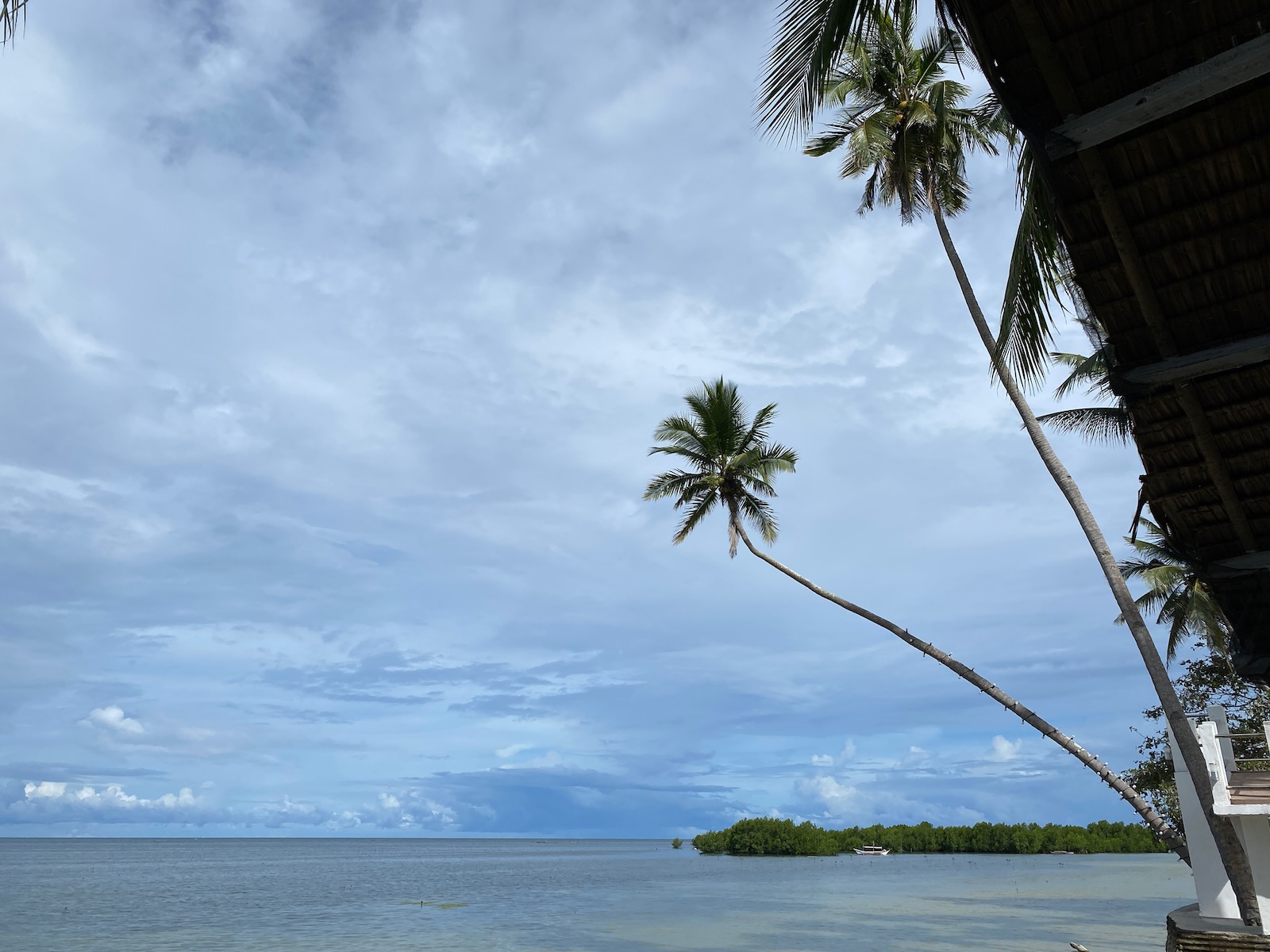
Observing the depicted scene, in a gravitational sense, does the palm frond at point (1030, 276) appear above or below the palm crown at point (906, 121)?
below

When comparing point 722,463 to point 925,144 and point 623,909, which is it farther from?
point 623,909

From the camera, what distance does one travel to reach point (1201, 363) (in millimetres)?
5363

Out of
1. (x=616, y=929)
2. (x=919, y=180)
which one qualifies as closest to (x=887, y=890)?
(x=616, y=929)

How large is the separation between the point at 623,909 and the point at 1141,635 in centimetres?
2908

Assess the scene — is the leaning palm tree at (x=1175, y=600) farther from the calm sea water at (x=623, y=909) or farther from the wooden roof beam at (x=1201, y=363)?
the wooden roof beam at (x=1201, y=363)

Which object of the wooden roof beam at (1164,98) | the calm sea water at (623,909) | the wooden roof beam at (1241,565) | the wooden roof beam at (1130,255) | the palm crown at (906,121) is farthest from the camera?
the calm sea water at (623,909)

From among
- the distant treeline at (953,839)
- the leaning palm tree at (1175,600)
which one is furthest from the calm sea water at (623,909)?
the distant treeline at (953,839)

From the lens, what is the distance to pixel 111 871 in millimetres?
65625

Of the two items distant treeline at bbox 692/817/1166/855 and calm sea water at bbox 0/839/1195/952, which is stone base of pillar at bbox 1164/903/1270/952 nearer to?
calm sea water at bbox 0/839/1195/952

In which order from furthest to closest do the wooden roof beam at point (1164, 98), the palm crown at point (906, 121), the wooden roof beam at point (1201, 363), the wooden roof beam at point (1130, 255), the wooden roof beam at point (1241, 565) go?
1. the palm crown at point (906, 121)
2. the wooden roof beam at point (1241, 565)
3. the wooden roof beam at point (1201, 363)
4. the wooden roof beam at point (1130, 255)
5. the wooden roof beam at point (1164, 98)

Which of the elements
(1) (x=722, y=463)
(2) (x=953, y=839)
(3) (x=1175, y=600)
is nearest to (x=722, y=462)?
(1) (x=722, y=463)

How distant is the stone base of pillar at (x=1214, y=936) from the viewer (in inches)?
311

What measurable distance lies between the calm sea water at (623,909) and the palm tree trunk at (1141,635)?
14.2m

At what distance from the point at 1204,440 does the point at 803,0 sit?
413cm
